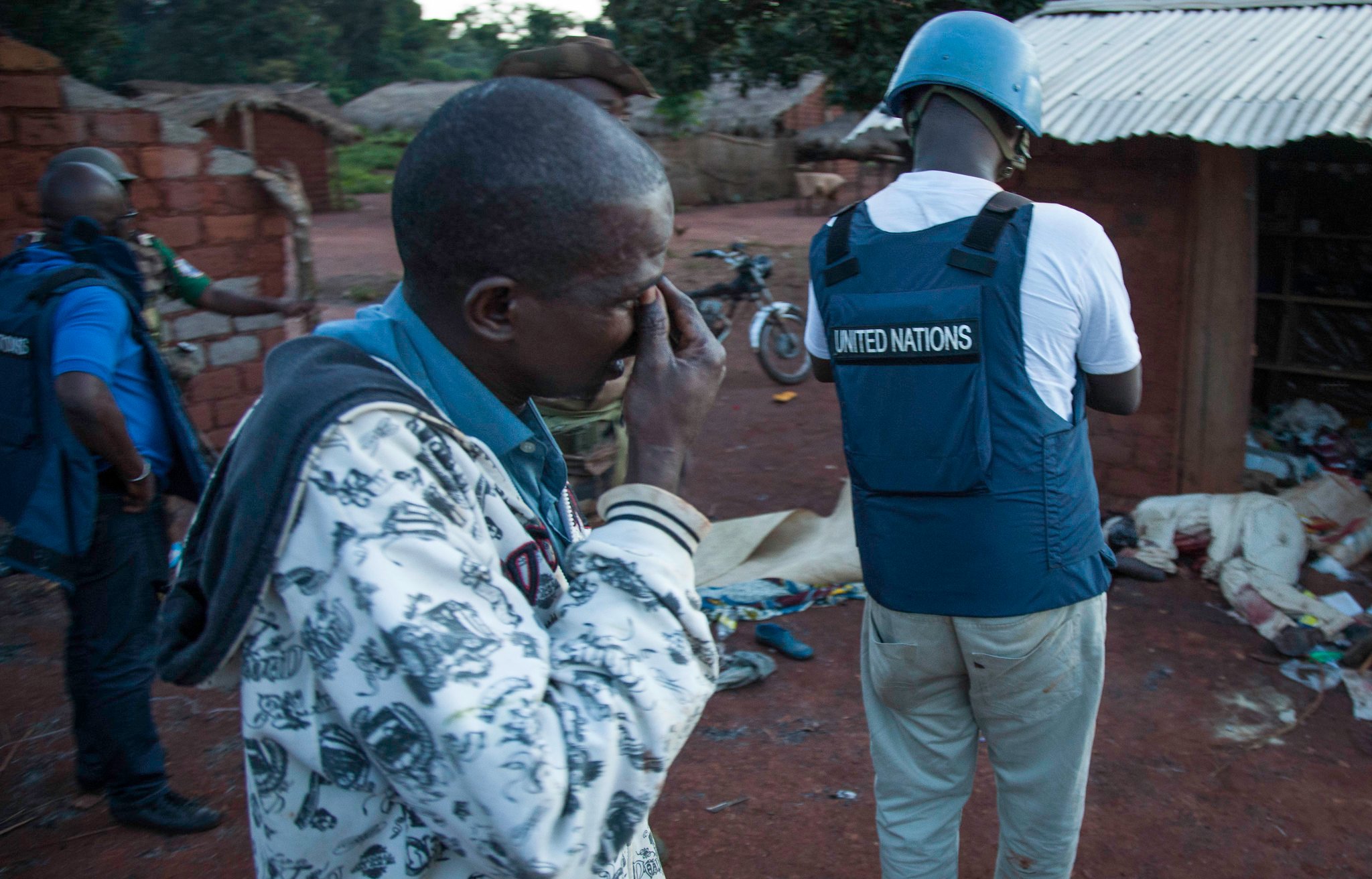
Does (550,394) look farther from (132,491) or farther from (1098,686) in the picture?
(132,491)

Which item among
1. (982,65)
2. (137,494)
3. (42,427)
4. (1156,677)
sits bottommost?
(1156,677)

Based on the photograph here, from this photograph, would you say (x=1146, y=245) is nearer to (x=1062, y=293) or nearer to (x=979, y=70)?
(x=979, y=70)

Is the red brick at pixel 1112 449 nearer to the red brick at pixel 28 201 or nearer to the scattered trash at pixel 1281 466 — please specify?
the scattered trash at pixel 1281 466

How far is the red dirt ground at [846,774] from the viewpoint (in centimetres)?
304

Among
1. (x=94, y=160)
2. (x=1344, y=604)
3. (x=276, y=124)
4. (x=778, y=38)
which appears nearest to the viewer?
(x=94, y=160)

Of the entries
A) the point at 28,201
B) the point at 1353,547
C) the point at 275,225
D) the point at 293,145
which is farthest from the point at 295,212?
the point at 293,145

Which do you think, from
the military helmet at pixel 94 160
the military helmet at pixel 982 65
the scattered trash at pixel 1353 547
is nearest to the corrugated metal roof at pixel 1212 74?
the scattered trash at pixel 1353 547

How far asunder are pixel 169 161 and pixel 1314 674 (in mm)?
5938

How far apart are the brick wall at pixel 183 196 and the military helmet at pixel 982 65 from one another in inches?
165

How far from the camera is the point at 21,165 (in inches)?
187

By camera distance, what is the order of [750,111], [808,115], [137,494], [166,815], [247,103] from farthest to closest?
[808,115] → [750,111] → [247,103] → [166,815] → [137,494]

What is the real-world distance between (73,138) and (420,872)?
512 cm

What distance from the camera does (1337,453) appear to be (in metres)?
6.38

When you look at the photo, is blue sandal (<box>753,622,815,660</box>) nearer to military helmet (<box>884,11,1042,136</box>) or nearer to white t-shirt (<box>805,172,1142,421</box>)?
white t-shirt (<box>805,172,1142,421</box>)
